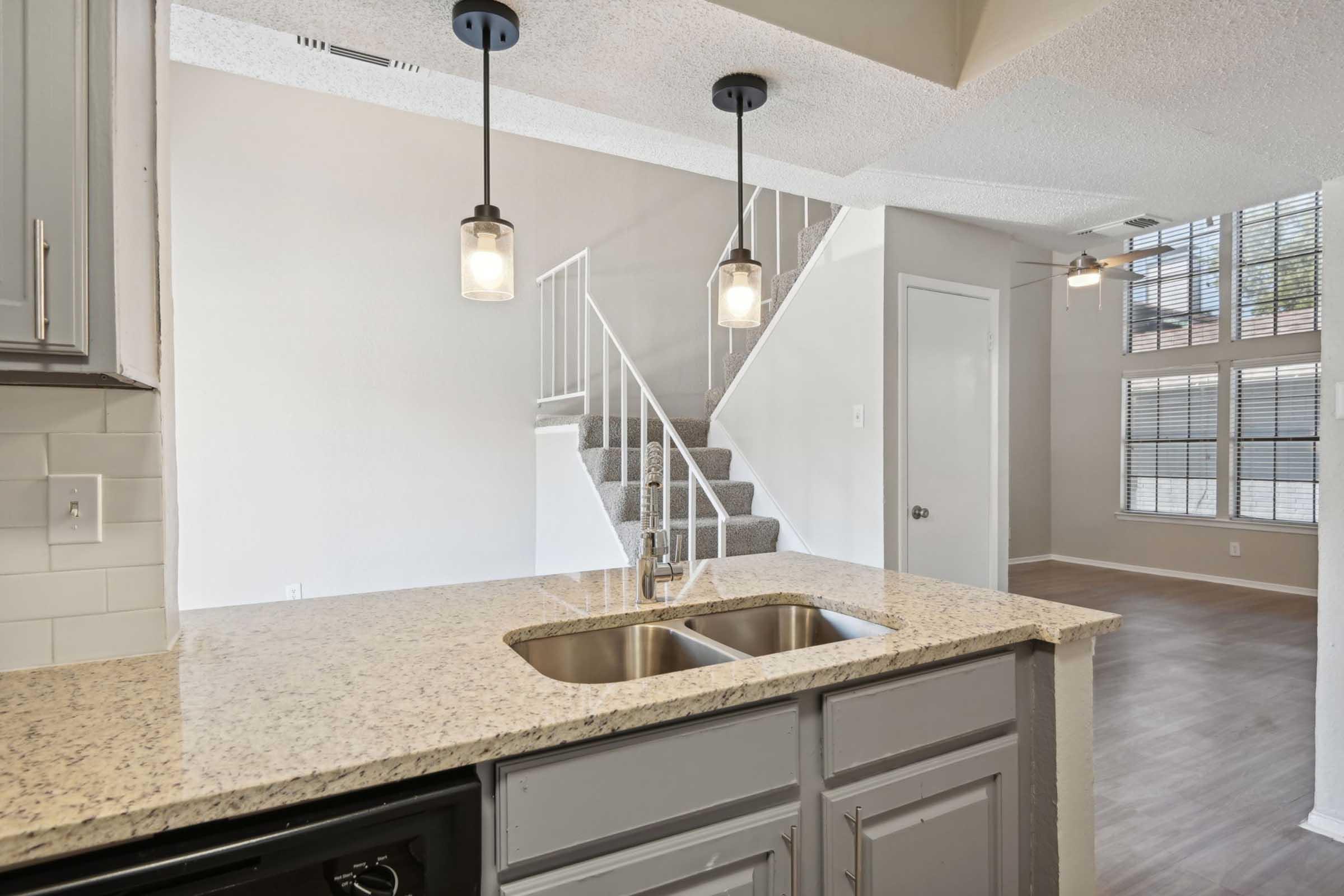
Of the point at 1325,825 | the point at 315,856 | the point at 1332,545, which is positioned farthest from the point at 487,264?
the point at 1325,825

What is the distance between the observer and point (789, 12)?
4.73ft

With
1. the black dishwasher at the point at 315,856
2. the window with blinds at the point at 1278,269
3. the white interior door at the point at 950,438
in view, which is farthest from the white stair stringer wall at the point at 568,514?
the window with blinds at the point at 1278,269

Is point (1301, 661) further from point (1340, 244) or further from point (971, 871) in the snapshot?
point (971, 871)

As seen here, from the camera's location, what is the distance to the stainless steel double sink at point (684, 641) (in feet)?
4.81

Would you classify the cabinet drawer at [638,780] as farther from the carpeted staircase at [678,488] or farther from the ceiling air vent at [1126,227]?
the ceiling air vent at [1126,227]

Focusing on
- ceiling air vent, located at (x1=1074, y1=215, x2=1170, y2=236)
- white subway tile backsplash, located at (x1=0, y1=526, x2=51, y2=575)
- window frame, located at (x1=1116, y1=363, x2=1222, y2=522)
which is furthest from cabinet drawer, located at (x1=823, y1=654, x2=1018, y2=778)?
window frame, located at (x1=1116, y1=363, x2=1222, y2=522)

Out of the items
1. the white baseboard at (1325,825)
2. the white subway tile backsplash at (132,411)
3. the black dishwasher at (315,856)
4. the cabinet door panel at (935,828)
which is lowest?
the white baseboard at (1325,825)

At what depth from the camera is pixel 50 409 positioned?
118 cm

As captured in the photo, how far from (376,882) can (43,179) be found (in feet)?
3.29

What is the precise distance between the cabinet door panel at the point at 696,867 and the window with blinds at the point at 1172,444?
7323mm

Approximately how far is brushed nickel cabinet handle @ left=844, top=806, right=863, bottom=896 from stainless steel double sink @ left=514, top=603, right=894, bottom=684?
1.10 feet

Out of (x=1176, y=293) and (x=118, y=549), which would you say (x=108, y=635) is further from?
(x=1176, y=293)

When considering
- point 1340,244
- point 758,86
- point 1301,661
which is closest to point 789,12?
point 758,86

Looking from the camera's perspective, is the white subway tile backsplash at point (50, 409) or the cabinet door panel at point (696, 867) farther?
the white subway tile backsplash at point (50, 409)
